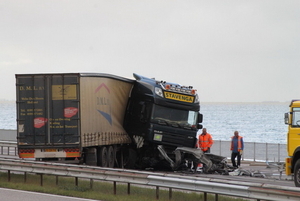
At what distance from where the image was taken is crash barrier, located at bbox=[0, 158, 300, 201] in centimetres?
1191

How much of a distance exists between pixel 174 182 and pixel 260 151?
18.9 meters

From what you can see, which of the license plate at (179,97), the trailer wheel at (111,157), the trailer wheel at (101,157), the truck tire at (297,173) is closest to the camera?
the truck tire at (297,173)

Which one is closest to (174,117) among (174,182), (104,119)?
(104,119)

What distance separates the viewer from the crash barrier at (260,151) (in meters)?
30.7

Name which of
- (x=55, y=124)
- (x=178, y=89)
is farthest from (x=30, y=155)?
(x=178, y=89)

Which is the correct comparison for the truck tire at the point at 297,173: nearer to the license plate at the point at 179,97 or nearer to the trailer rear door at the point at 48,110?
the trailer rear door at the point at 48,110

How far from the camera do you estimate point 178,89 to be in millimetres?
23547

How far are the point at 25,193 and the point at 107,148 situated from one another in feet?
27.3

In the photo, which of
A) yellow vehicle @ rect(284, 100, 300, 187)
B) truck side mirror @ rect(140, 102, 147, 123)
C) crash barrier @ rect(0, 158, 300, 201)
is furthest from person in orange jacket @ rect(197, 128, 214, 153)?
crash barrier @ rect(0, 158, 300, 201)

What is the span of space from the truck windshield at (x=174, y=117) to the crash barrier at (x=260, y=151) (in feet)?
26.4

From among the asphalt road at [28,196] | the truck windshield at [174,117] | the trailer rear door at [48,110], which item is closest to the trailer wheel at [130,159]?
the truck windshield at [174,117]

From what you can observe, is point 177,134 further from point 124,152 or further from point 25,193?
point 25,193

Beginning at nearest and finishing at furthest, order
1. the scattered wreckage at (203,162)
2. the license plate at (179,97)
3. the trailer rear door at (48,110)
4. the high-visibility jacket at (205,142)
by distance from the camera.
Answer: the trailer rear door at (48,110) → the scattered wreckage at (203,162) → the license plate at (179,97) → the high-visibility jacket at (205,142)

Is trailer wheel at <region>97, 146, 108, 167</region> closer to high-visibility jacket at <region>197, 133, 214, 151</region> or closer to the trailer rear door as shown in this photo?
the trailer rear door
